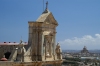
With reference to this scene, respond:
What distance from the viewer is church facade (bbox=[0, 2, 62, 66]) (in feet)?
62.8

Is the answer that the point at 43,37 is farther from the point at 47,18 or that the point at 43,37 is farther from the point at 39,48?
the point at 47,18

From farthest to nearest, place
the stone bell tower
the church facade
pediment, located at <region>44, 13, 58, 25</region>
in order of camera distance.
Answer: pediment, located at <region>44, 13, 58, 25</region> → the stone bell tower → the church facade

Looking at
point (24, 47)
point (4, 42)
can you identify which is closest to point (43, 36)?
point (24, 47)

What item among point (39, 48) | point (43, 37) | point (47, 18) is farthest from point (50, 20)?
point (39, 48)

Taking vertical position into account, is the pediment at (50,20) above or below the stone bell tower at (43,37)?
above

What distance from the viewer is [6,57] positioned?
66.3 ft

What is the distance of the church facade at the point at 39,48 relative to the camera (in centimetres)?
1916

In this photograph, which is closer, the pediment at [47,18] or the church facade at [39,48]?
the church facade at [39,48]

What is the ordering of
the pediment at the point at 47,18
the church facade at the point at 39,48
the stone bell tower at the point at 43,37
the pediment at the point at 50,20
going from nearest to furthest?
the church facade at the point at 39,48 → the stone bell tower at the point at 43,37 → the pediment at the point at 47,18 → the pediment at the point at 50,20

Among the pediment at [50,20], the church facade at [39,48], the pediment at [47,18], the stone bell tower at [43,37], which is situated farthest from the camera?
the pediment at [50,20]

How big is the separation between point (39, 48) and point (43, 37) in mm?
1046

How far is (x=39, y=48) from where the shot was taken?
68.1ft

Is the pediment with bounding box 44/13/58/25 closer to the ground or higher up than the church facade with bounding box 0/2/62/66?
higher up

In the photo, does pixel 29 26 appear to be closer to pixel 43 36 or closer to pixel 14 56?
pixel 43 36
